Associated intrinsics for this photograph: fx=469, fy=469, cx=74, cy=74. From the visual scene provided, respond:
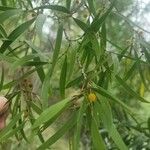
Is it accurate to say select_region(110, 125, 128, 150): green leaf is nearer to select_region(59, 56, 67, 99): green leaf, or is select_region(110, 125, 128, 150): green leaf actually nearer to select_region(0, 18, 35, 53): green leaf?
select_region(59, 56, 67, 99): green leaf

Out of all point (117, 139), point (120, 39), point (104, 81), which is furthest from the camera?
point (120, 39)

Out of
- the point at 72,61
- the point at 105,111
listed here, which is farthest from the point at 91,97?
the point at 72,61

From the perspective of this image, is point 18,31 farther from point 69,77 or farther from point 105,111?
point 105,111

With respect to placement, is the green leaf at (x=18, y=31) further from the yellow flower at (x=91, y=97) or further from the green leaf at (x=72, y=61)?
the yellow flower at (x=91, y=97)

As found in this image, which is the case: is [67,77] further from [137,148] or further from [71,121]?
[137,148]

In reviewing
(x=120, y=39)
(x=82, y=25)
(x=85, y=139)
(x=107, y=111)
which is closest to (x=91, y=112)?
(x=107, y=111)

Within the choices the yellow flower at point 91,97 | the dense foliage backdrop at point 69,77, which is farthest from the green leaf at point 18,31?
the yellow flower at point 91,97

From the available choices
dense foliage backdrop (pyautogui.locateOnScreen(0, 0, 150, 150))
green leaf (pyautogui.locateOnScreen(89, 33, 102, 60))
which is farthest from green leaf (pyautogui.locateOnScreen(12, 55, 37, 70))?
green leaf (pyautogui.locateOnScreen(89, 33, 102, 60))

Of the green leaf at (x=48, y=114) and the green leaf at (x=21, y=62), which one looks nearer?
the green leaf at (x=48, y=114)
